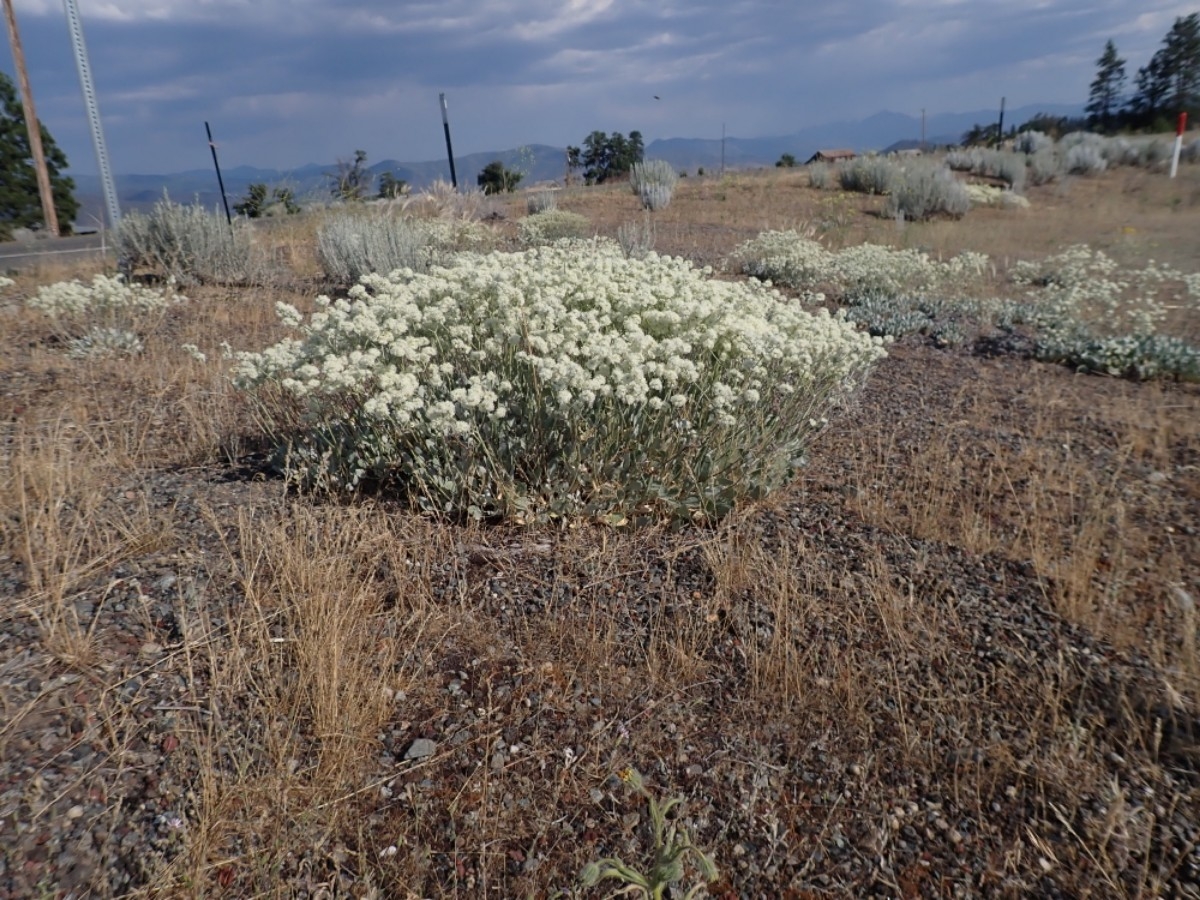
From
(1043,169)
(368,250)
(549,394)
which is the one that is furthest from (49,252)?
(1043,169)

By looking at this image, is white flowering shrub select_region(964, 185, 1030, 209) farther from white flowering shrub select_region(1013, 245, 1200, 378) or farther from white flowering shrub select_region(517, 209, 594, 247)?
white flowering shrub select_region(517, 209, 594, 247)

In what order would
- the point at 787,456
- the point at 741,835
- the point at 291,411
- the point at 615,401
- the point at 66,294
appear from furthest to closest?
the point at 66,294
the point at 291,411
the point at 787,456
the point at 615,401
the point at 741,835

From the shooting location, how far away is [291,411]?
3.88 m

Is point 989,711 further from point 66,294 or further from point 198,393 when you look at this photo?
point 66,294

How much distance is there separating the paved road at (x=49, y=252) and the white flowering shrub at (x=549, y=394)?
9.14m

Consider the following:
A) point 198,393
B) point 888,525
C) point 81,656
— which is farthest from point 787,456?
point 198,393

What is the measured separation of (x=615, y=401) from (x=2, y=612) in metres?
2.26

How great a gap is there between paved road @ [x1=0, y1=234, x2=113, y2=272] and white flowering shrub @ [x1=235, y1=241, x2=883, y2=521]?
914 cm

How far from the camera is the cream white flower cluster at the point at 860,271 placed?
8836 mm

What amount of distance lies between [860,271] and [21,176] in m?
35.0

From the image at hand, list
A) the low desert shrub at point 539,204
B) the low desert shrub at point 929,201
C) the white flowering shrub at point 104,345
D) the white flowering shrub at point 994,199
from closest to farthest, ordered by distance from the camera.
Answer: the white flowering shrub at point 104,345 → the low desert shrub at point 539,204 → the low desert shrub at point 929,201 → the white flowering shrub at point 994,199

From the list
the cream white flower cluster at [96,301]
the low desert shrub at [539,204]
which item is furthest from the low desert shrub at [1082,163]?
the cream white flower cluster at [96,301]

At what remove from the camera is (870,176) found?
2066cm

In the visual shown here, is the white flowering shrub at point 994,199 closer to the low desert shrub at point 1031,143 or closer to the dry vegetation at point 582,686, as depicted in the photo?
the low desert shrub at point 1031,143
